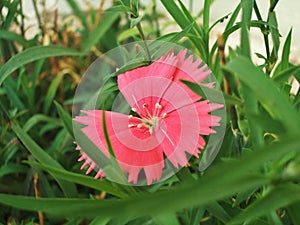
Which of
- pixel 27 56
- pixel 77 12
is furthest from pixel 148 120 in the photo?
pixel 77 12

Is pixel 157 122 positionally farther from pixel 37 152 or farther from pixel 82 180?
pixel 37 152

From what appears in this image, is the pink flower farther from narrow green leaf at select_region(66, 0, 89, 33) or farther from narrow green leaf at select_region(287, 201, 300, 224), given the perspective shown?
narrow green leaf at select_region(66, 0, 89, 33)

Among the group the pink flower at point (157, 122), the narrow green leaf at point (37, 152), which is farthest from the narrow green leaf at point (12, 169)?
the pink flower at point (157, 122)

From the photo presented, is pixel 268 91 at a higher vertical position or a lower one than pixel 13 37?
lower

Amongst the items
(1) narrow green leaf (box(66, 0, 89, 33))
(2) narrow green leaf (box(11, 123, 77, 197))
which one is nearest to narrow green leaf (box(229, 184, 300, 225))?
(2) narrow green leaf (box(11, 123, 77, 197))

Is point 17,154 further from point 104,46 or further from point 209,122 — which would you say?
point 209,122

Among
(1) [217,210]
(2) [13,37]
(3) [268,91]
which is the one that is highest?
(2) [13,37]
